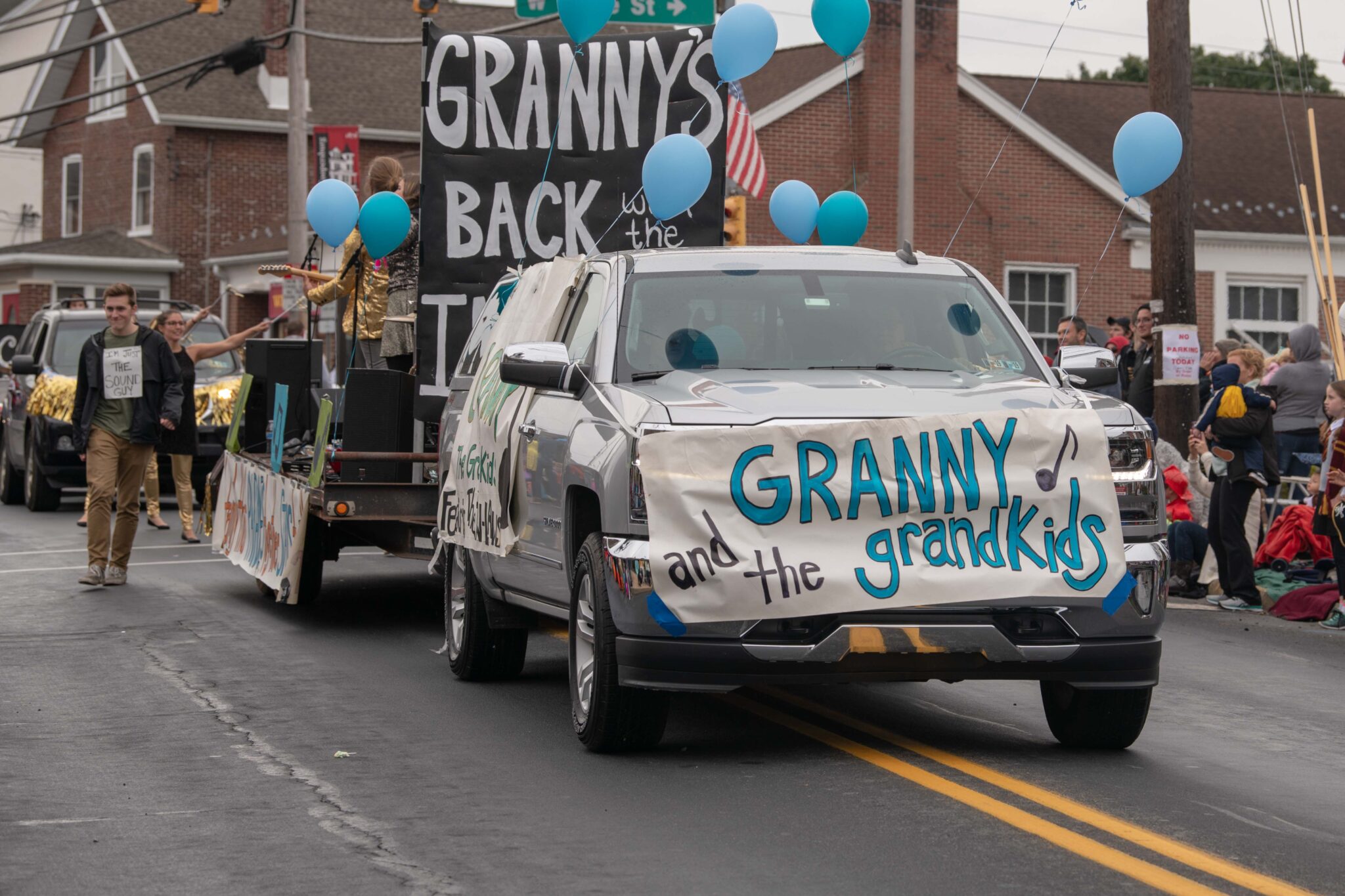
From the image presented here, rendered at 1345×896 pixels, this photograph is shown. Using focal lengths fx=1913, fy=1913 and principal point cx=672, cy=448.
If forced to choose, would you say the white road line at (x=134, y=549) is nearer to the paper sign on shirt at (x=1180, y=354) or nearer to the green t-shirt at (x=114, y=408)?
the green t-shirt at (x=114, y=408)

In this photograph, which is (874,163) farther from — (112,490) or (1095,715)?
(1095,715)

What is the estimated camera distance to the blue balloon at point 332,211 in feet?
43.9

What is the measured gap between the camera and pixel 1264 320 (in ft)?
115

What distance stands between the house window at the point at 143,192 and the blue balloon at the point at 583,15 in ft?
114

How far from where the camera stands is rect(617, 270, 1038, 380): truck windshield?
25.6ft

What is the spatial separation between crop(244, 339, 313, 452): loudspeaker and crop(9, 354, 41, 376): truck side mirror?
8.68 meters

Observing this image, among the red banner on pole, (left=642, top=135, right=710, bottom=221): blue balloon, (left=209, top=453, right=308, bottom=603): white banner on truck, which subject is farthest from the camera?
the red banner on pole

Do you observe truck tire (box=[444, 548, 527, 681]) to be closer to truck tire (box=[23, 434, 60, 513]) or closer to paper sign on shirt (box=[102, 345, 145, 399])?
paper sign on shirt (box=[102, 345, 145, 399])

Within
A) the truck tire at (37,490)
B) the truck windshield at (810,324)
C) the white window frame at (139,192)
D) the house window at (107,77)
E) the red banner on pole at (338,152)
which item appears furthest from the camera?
the house window at (107,77)

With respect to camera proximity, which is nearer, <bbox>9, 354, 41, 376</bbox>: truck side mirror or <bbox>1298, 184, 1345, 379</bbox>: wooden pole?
<bbox>1298, 184, 1345, 379</bbox>: wooden pole

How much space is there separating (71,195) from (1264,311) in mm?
30091

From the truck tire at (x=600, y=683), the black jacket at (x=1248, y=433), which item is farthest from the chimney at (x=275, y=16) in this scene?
the truck tire at (x=600, y=683)

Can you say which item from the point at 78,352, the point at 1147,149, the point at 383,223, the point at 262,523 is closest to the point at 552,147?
the point at 383,223

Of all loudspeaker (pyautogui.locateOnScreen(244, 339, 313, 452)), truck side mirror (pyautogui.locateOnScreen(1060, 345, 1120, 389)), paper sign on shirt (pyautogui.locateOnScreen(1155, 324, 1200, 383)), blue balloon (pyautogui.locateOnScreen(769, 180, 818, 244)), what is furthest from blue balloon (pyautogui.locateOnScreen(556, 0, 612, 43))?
paper sign on shirt (pyautogui.locateOnScreen(1155, 324, 1200, 383))
